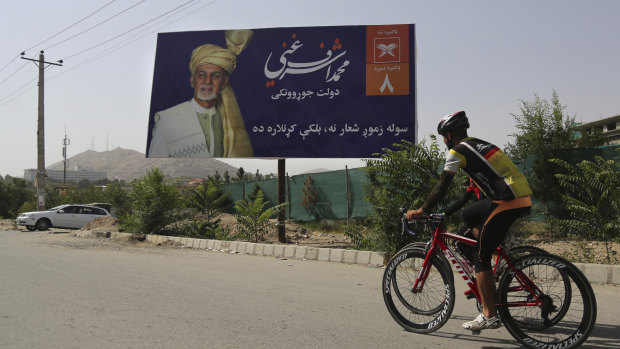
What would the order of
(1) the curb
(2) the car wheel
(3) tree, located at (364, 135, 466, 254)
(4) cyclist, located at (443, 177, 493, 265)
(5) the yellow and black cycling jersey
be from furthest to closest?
(2) the car wheel
(3) tree, located at (364, 135, 466, 254)
(1) the curb
(4) cyclist, located at (443, 177, 493, 265)
(5) the yellow and black cycling jersey

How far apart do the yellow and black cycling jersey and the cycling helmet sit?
0.17m

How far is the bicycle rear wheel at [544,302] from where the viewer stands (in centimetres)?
351

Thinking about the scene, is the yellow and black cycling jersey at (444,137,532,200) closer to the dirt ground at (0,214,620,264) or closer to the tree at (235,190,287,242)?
the dirt ground at (0,214,620,264)

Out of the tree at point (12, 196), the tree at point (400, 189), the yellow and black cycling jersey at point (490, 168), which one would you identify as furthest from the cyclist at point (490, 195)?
the tree at point (12, 196)

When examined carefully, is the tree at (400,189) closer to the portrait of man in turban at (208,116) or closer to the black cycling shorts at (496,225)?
the black cycling shorts at (496,225)

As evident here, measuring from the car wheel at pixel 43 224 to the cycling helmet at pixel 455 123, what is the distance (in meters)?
24.0

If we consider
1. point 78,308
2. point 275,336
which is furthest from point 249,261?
point 275,336

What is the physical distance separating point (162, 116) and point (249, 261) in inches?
291

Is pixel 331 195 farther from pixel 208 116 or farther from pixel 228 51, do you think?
pixel 228 51

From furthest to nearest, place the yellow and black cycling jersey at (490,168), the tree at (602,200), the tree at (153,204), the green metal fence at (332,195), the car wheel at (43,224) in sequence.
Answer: the car wheel at (43,224) < the green metal fence at (332,195) < the tree at (153,204) < the tree at (602,200) < the yellow and black cycling jersey at (490,168)

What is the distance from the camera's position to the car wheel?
2325 cm

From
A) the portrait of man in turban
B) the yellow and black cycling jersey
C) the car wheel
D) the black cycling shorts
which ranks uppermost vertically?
the portrait of man in turban

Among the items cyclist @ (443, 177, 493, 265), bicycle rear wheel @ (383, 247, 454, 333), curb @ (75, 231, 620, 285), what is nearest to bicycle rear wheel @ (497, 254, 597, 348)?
cyclist @ (443, 177, 493, 265)

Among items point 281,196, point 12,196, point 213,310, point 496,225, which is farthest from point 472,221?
point 12,196
